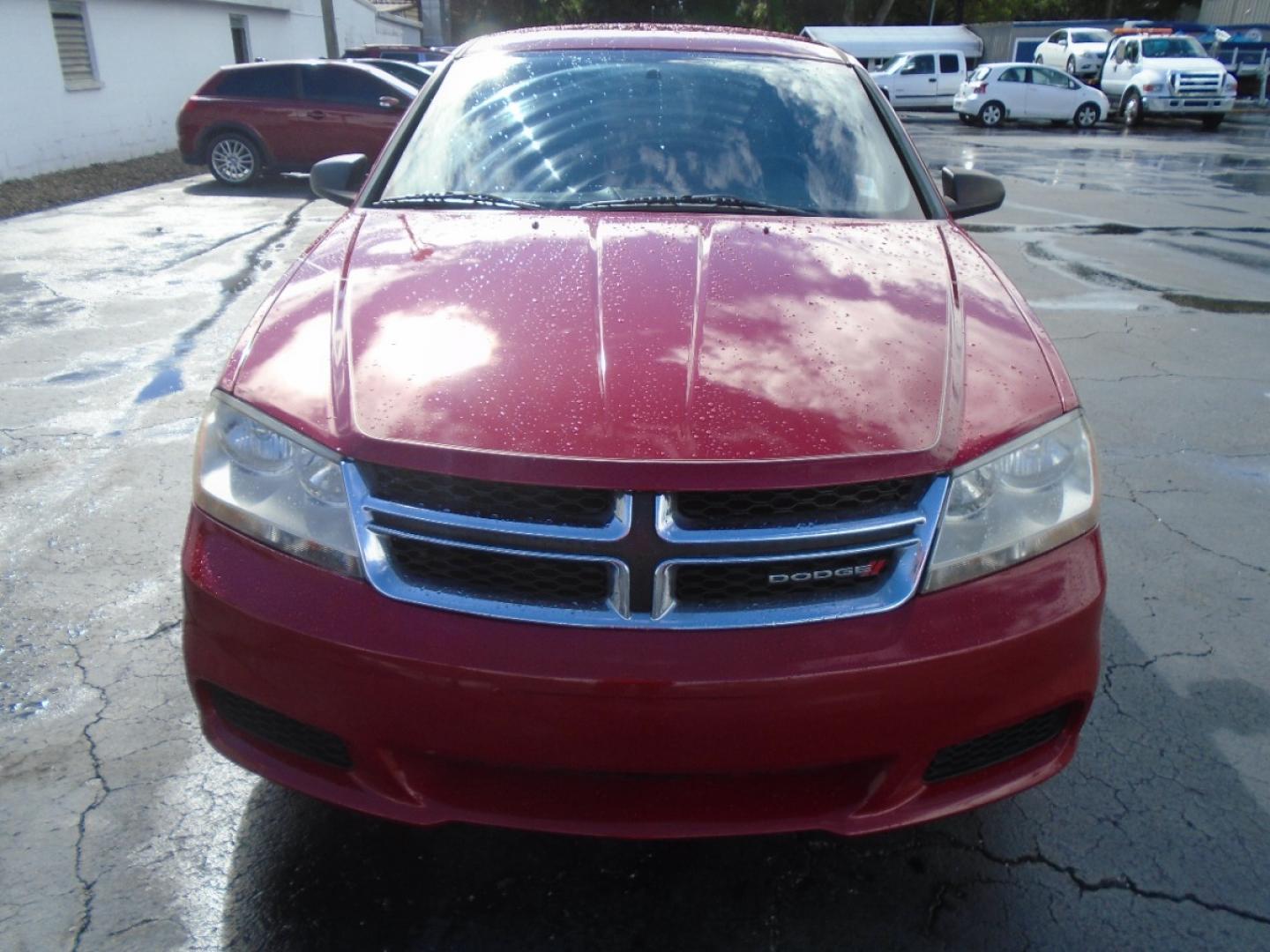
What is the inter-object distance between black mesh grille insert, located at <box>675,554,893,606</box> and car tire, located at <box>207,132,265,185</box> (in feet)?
44.2

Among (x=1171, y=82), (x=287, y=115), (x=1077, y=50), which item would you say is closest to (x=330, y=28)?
(x=287, y=115)

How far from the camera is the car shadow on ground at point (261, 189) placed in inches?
516

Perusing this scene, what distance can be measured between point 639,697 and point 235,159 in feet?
45.1

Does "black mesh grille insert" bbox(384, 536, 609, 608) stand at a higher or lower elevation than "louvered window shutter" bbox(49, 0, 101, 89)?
lower

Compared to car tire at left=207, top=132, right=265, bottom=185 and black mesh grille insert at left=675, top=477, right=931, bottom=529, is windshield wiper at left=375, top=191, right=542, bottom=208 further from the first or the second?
car tire at left=207, top=132, right=265, bottom=185

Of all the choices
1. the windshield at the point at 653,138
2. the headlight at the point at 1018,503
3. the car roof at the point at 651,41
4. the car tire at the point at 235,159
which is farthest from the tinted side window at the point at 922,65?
the headlight at the point at 1018,503

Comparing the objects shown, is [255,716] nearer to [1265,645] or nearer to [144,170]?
[1265,645]

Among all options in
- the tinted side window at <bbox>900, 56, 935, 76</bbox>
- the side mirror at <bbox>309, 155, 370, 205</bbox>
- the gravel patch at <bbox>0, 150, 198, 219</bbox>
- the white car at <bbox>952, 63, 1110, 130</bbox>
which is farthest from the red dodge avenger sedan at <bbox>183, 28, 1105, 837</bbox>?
the tinted side window at <bbox>900, 56, 935, 76</bbox>

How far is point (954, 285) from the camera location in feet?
8.02

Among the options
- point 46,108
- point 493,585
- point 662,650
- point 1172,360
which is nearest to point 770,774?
point 662,650

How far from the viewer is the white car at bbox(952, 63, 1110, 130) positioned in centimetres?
2556

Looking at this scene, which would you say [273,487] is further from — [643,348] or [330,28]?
[330,28]

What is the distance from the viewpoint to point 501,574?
5.90 ft

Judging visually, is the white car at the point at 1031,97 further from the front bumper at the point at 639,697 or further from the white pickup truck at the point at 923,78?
the front bumper at the point at 639,697
